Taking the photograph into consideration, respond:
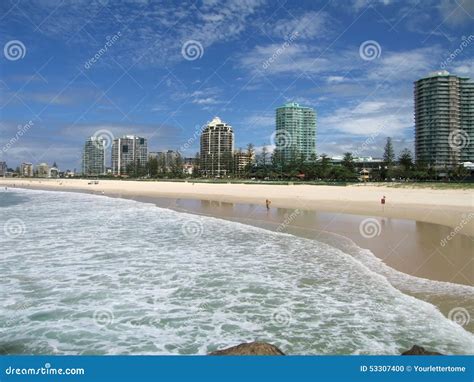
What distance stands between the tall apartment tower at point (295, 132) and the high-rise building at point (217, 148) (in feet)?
42.4

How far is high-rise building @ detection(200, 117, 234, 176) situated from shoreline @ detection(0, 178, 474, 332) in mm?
70623

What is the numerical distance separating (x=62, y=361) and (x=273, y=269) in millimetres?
6251

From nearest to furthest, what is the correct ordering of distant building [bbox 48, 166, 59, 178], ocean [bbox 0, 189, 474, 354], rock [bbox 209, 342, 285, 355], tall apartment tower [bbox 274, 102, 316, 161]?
1. rock [bbox 209, 342, 285, 355]
2. ocean [bbox 0, 189, 474, 354]
3. tall apartment tower [bbox 274, 102, 316, 161]
4. distant building [bbox 48, 166, 59, 178]

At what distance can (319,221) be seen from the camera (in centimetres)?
1919

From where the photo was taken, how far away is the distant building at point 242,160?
3585 inches

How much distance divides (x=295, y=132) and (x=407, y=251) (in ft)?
195

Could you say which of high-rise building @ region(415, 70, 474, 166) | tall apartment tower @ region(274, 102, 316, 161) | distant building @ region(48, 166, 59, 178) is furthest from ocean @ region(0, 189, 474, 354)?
distant building @ region(48, 166, 59, 178)

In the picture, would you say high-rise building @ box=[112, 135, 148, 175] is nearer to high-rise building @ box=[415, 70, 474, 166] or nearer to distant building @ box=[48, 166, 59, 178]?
distant building @ box=[48, 166, 59, 178]

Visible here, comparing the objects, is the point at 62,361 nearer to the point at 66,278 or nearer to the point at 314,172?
the point at 66,278

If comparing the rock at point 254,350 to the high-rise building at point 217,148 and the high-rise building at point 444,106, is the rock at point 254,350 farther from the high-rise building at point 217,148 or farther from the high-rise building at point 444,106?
the high-rise building at point 217,148

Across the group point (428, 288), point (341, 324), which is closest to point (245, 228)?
point (428, 288)

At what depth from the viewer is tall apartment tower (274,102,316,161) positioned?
59.3 m

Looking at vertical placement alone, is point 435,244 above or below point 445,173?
below

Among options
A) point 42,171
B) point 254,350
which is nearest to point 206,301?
point 254,350
